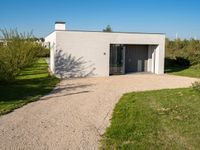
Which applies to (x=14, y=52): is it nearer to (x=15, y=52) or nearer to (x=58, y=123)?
(x=15, y=52)

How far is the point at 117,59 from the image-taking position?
21.8 metres

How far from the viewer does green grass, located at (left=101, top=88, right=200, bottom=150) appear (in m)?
5.77

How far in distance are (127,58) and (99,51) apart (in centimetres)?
380

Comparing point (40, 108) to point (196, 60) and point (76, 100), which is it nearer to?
point (76, 100)

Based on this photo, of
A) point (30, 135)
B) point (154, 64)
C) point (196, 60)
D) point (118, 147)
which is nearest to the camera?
point (118, 147)

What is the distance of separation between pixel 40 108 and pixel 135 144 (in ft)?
15.3

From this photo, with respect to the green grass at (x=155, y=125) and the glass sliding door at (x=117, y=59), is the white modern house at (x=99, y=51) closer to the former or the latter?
the glass sliding door at (x=117, y=59)

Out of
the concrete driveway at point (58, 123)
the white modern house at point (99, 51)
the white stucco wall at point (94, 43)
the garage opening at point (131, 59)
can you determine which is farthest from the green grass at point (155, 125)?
the garage opening at point (131, 59)

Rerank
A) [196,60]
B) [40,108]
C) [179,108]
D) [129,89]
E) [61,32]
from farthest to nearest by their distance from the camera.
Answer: [196,60], [61,32], [129,89], [40,108], [179,108]

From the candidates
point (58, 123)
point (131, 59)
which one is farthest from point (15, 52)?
point (131, 59)

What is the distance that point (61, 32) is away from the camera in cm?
1916

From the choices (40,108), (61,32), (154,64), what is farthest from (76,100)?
(154,64)

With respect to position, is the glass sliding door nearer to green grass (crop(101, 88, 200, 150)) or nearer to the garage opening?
the garage opening

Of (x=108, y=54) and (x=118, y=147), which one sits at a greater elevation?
(x=108, y=54)
